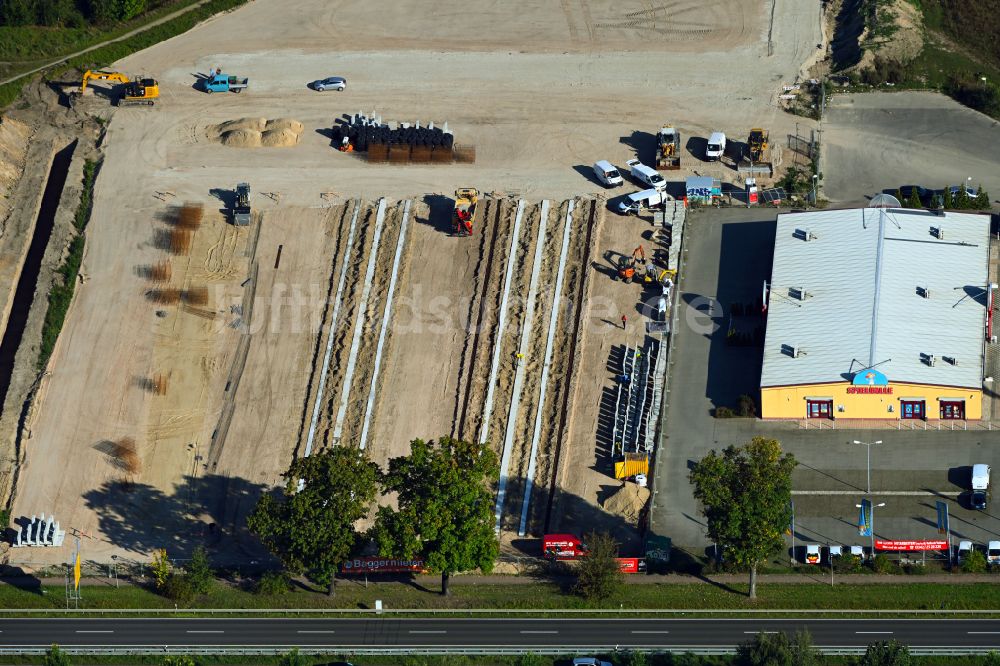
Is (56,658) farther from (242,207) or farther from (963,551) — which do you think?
(963,551)

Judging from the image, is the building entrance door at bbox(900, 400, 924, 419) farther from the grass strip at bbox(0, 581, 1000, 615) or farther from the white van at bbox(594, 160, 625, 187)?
the white van at bbox(594, 160, 625, 187)

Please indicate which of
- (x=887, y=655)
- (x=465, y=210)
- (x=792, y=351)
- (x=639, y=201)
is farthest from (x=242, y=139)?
(x=887, y=655)

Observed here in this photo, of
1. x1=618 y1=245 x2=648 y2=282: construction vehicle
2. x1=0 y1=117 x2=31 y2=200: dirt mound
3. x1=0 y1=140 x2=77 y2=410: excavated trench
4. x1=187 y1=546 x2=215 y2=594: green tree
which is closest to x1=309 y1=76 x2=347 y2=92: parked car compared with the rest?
x1=0 y1=140 x2=77 y2=410: excavated trench

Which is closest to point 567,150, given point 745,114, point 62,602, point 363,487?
point 745,114

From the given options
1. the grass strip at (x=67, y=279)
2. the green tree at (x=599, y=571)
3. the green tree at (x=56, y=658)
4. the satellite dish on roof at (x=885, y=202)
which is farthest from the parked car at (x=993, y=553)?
the grass strip at (x=67, y=279)

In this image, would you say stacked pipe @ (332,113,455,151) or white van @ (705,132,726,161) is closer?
white van @ (705,132,726,161)

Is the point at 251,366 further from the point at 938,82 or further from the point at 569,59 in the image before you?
the point at 938,82

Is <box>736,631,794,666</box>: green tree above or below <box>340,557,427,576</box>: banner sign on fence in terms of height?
below
